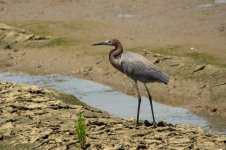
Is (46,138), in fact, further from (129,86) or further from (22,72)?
(22,72)

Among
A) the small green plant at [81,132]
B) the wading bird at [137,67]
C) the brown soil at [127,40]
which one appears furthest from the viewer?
the brown soil at [127,40]

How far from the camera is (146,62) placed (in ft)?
32.7

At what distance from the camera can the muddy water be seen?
12.2m

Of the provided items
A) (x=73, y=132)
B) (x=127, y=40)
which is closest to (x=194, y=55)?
(x=127, y=40)

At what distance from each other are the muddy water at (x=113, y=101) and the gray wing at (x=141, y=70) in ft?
6.32

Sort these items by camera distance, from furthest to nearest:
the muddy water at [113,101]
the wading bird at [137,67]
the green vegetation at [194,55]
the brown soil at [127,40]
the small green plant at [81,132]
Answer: the green vegetation at [194,55] < the brown soil at [127,40] < the muddy water at [113,101] < the wading bird at [137,67] < the small green plant at [81,132]

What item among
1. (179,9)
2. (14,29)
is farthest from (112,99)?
(179,9)

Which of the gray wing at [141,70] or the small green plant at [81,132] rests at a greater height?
the gray wing at [141,70]

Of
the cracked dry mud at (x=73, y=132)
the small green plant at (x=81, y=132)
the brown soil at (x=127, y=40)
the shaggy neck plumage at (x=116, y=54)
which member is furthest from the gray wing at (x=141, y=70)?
the brown soil at (x=127, y=40)

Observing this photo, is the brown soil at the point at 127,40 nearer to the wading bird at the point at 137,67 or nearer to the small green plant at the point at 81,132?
the wading bird at the point at 137,67

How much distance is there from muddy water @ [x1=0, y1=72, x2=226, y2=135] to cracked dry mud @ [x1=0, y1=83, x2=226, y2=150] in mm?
2054

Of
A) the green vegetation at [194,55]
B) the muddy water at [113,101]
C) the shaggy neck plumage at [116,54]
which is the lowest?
the muddy water at [113,101]

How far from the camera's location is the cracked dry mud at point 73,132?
Answer: 8.63m

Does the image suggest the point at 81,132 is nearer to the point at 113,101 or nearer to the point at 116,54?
the point at 116,54
